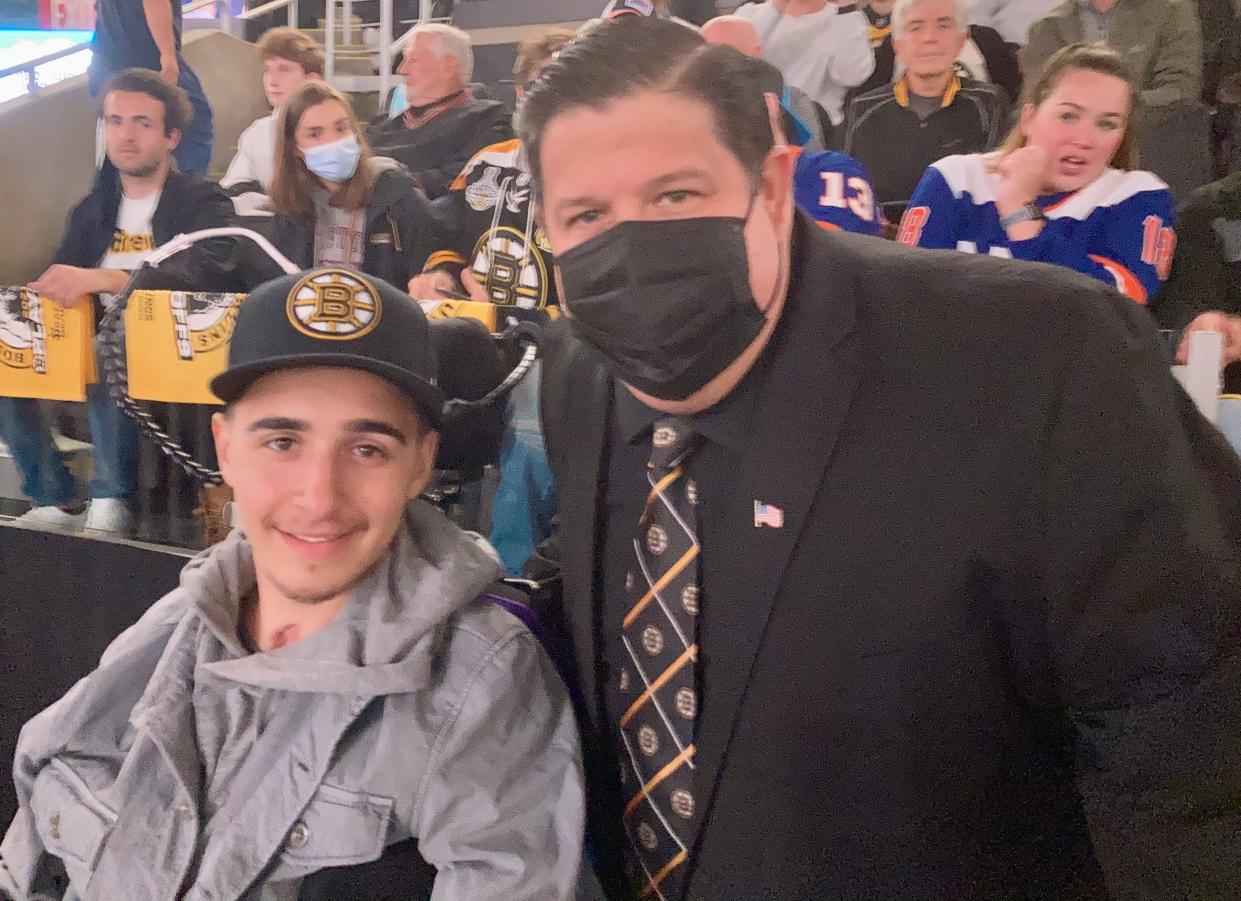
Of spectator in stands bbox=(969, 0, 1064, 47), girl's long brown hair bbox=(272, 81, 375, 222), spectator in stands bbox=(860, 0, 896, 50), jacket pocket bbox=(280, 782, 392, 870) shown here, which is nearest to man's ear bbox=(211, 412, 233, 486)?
jacket pocket bbox=(280, 782, 392, 870)

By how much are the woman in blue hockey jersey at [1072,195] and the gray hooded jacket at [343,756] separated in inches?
56.9

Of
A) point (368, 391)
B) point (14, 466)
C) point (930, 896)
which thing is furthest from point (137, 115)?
point (930, 896)

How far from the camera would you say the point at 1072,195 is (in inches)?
84.7

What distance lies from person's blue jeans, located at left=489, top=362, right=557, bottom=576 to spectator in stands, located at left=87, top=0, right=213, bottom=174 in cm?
280

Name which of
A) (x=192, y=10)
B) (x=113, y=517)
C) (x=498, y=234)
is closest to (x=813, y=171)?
(x=498, y=234)

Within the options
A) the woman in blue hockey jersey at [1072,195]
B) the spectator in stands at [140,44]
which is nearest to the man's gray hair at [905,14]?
the woman in blue hockey jersey at [1072,195]

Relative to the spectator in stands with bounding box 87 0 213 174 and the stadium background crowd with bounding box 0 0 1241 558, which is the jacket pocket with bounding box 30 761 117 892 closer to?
the stadium background crowd with bounding box 0 0 1241 558

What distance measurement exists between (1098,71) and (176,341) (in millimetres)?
2246

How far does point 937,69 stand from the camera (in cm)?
287

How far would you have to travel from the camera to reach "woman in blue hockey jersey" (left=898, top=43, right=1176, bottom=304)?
82.7 inches

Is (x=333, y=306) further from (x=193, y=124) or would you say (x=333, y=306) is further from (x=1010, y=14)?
(x=1010, y=14)

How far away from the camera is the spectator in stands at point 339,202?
2.81 metres

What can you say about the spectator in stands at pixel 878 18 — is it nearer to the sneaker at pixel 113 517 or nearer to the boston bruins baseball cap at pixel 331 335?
the boston bruins baseball cap at pixel 331 335

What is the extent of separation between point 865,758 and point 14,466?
266 centimetres
